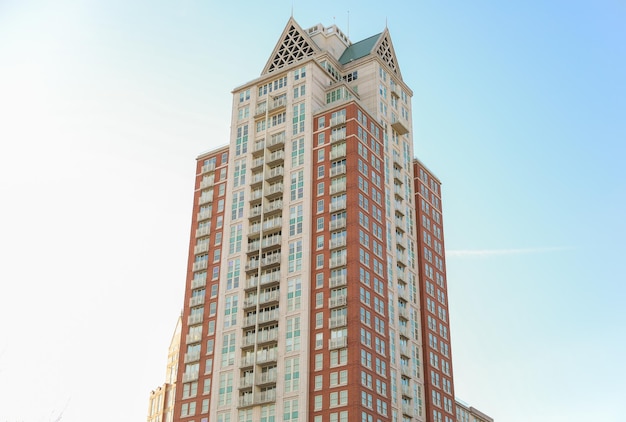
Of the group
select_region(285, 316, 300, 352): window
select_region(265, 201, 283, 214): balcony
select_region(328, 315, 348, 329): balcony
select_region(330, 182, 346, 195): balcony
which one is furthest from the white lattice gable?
select_region(285, 316, 300, 352): window

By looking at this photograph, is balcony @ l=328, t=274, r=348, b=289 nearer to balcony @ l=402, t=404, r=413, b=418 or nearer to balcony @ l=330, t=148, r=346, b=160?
balcony @ l=330, t=148, r=346, b=160

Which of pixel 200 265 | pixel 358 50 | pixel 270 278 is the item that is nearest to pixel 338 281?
pixel 270 278

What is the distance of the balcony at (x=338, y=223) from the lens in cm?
12769

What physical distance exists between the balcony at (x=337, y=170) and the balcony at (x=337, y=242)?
37.9 ft

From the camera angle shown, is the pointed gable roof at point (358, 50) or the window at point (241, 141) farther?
the pointed gable roof at point (358, 50)

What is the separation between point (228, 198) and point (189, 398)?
3465 centimetres

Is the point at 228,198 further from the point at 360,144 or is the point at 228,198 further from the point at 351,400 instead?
the point at 351,400

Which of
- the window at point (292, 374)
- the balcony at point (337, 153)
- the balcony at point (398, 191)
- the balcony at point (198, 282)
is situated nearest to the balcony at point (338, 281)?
the window at point (292, 374)

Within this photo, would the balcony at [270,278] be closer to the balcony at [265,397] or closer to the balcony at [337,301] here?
the balcony at [337,301]

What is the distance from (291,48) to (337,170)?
32010mm

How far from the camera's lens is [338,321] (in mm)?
120875

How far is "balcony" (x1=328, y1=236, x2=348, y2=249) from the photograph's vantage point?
12631cm

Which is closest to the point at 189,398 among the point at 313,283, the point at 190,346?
the point at 190,346

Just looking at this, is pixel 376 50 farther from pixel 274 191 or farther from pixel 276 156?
pixel 274 191
